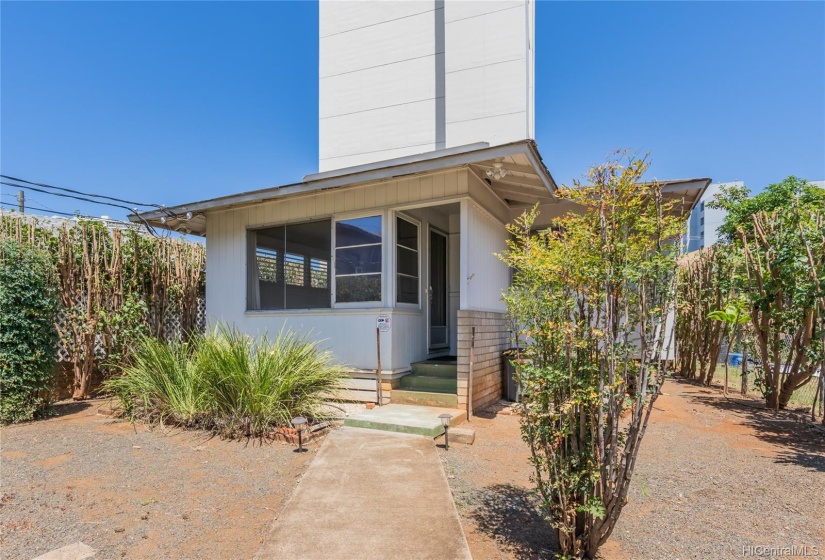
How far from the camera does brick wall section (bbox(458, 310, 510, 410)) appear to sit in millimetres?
5965

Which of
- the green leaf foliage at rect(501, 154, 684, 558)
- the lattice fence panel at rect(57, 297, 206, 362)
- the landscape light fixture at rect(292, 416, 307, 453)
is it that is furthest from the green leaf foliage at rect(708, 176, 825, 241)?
the lattice fence panel at rect(57, 297, 206, 362)

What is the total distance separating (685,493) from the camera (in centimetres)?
347

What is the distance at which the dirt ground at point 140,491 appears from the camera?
8.87 ft

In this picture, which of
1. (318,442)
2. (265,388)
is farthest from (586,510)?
(265,388)

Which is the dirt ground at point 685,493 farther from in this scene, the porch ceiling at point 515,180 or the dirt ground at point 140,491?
the porch ceiling at point 515,180

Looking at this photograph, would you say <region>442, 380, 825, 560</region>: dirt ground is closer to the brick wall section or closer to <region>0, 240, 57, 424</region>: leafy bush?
the brick wall section

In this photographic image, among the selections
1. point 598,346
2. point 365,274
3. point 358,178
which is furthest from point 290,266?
point 598,346

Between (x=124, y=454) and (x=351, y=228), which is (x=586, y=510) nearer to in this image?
(x=124, y=454)

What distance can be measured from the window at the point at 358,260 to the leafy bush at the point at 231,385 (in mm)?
1335

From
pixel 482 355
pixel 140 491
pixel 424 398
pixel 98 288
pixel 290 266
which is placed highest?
pixel 290 266

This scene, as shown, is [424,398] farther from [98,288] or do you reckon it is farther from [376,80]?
[376,80]

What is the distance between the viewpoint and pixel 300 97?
16.8 meters

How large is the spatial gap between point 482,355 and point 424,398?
106 cm

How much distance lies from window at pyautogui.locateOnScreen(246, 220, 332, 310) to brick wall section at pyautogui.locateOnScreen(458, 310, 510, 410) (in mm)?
2491
